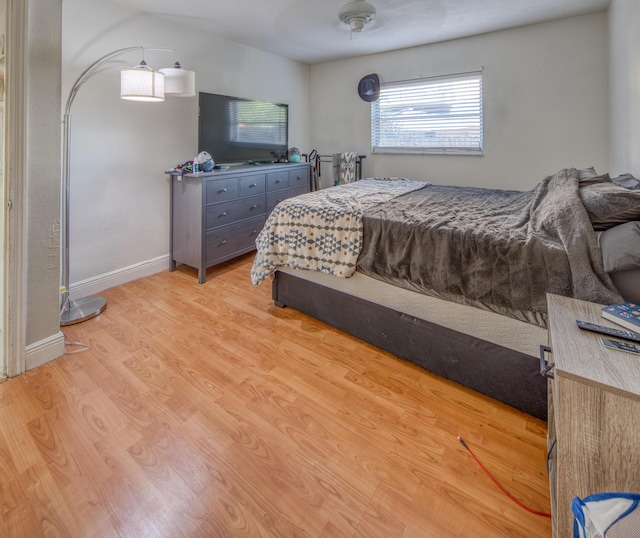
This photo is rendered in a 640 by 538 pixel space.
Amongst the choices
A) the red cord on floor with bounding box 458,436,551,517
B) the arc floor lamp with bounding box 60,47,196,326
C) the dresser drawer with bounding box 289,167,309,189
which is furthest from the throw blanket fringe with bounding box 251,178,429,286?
the dresser drawer with bounding box 289,167,309,189

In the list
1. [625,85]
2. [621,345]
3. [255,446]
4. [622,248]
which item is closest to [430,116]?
[625,85]

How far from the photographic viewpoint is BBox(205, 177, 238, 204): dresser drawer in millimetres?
3057

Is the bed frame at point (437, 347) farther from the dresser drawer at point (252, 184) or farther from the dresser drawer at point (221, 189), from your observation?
the dresser drawer at point (252, 184)

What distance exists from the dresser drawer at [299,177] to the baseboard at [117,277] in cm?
171

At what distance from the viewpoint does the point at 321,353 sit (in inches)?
81.7

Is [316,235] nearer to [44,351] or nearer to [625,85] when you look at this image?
[44,351]

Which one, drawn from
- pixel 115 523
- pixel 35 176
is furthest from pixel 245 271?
pixel 115 523

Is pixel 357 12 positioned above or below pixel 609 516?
above

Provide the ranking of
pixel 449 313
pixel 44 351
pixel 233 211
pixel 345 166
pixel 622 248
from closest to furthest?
pixel 622 248 → pixel 449 313 → pixel 44 351 → pixel 233 211 → pixel 345 166

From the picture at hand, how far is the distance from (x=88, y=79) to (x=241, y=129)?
5.10ft

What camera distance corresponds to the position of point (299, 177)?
435 centimetres

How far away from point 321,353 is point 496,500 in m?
1.11

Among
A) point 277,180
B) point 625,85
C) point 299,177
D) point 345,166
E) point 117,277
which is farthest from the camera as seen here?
point 345,166

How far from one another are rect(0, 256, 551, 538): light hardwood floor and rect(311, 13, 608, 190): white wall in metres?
2.76
